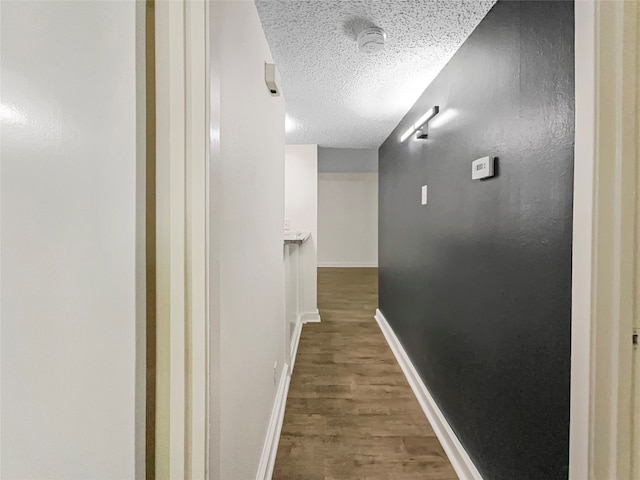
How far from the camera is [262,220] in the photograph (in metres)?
1.34

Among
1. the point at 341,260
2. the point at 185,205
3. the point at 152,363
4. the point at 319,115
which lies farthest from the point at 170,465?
the point at 341,260

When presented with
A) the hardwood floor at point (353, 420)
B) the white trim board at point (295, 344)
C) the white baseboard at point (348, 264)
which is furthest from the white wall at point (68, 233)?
the white baseboard at point (348, 264)

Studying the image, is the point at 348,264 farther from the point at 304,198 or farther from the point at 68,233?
the point at 68,233

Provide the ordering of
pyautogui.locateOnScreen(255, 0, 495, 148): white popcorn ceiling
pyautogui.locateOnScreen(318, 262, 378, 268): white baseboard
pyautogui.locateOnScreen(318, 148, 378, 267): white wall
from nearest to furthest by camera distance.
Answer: pyautogui.locateOnScreen(255, 0, 495, 148): white popcorn ceiling, pyautogui.locateOnScreen(318, 148, 378, 267): white wall, pyautogui.locateOnScreen(318, 262, 378, 268): white baseboard

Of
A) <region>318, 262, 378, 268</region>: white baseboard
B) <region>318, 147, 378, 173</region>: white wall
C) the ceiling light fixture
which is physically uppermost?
<region>318, 147, 378, 173</region>: white wall

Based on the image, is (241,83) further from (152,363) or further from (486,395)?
(486,395)

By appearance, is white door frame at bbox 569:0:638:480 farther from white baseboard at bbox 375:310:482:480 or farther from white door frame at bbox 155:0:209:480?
white baseboard at bbox 375:310:482:480

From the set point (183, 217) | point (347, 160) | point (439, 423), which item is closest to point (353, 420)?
Result: point (439, 423)

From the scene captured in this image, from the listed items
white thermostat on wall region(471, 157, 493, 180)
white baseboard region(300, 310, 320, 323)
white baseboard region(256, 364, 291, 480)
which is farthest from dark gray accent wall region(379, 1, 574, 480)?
white baseboard region(300, 310, 320, 323)

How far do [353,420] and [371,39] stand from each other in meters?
2.08

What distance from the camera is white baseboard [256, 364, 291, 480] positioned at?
1.33m

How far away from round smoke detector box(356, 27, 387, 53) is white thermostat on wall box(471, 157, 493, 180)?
737 mm

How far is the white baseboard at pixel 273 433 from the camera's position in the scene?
1.33m

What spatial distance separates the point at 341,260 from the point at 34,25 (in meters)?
6.75
